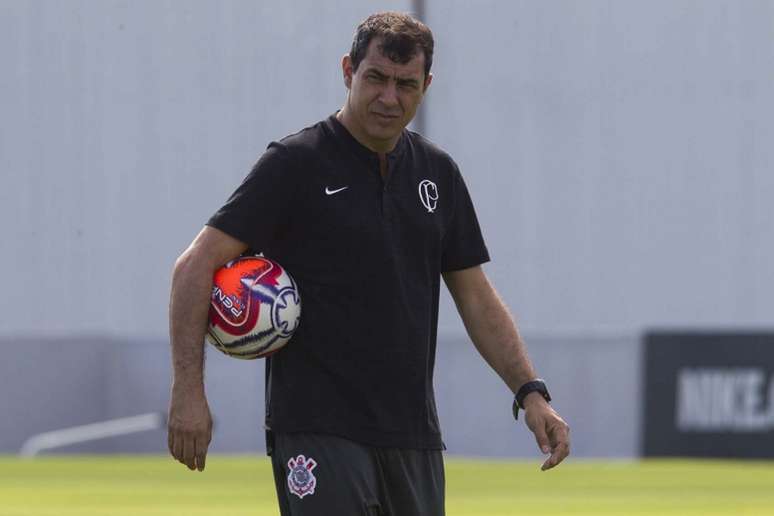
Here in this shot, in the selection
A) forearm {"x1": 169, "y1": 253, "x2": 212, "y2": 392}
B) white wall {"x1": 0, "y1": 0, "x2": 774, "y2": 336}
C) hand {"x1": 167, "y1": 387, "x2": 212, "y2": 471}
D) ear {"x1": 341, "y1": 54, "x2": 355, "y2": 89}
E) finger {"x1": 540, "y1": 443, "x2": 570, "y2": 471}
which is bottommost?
white wall {"x1": 0, "y1": 0, "x2": 774, "y2": 336}

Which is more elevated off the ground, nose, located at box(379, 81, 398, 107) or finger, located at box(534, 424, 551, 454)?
nose, located at box(379, 81, 398, 107)

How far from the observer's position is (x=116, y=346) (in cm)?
2462

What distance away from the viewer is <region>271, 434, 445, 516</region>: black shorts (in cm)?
552

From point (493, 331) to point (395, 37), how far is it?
103cm

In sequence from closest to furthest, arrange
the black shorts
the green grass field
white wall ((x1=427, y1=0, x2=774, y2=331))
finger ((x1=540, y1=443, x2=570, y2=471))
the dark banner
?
1. the black shorts
2. finger ((x1=540, y1=443, x2=570, y2=471))
3. the green grass field
4. the dark banner
5. white wall ((x1=427, y1=0, x2=774, y2=331))

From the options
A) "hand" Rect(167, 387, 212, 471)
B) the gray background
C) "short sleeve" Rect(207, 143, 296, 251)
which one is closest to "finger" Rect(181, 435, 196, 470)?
"hand" Rect(167, 387, 212, 471)

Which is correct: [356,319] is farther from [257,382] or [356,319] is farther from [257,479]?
[257,382]

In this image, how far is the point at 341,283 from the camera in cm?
564

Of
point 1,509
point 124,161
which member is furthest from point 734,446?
point 124,161

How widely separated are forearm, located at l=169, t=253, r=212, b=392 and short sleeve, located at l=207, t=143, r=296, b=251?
14cm

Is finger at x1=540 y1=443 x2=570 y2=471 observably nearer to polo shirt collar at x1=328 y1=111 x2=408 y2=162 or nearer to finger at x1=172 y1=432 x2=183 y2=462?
polo shirt collar at x1=328 y1=111 x2=408 y2=162

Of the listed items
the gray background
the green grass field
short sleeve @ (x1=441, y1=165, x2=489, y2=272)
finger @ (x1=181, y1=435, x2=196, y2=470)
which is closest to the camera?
finger @ (x1=181, y1=435, x2=196, y2=470)

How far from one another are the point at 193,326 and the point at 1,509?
8.22 metres

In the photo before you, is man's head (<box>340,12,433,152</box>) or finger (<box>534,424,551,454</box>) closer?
man's head (<box>340,12,433,152</box>)
